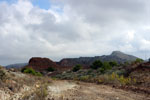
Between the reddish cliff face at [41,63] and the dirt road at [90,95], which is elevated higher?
the reddish cliff face at [41,63]

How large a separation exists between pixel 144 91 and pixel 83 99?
15.1ft

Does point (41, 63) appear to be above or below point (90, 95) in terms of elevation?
above

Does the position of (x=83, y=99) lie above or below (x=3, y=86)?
below

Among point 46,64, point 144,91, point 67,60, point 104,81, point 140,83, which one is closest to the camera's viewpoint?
point 144,91

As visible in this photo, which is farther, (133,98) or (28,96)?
(133,98)

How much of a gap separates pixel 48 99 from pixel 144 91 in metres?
6.31

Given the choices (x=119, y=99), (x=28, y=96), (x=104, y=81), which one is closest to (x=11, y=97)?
(x=28, y=96)

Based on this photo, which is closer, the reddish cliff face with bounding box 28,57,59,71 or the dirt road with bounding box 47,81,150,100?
the dirt road with bounding box 47,81,150,100

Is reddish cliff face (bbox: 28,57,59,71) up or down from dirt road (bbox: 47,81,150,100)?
up

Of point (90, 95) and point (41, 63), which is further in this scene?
point (41, 63)

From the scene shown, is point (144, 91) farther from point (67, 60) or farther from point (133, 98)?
point (67, 60)

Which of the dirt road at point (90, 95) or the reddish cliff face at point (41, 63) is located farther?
the reddish cliff face at point (41, 63)

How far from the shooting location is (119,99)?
7441mm

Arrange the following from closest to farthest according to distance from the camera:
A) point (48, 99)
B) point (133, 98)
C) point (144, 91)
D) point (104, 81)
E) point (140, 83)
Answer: point (48, 99) → point (133, 98) → point (144, 91) → point (140, 83) → point (104, 81)
